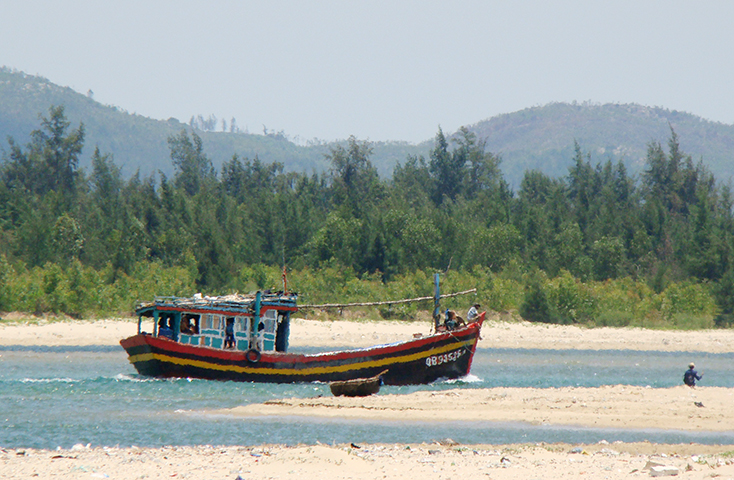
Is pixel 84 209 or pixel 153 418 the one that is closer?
pixel 153 418

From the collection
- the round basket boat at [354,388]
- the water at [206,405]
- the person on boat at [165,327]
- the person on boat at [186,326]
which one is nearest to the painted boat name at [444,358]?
the water at [206,405]

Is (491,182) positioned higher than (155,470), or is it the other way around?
(491,182)

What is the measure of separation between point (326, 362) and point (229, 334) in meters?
3.83

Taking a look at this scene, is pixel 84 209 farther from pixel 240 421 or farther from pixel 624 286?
pixel 240 421

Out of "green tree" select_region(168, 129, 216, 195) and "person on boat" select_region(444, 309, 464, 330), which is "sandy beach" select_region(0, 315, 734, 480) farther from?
"green tree" select_region(168, 129, 216, 195)

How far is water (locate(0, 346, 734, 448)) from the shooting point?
1859cm

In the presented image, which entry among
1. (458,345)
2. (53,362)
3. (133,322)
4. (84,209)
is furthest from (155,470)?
(84,209)

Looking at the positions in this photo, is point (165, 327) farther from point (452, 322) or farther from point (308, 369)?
point (452, 322)

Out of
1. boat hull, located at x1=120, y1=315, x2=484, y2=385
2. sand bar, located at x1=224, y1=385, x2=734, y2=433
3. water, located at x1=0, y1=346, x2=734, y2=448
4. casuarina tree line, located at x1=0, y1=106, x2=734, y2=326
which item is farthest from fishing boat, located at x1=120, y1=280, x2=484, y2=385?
casuarina tree line, located at x1=0, y1=106, x2=734, y2=326

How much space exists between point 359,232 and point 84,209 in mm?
33829

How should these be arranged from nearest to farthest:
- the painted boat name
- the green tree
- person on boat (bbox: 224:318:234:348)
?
the painted boat name
person on boat (bbox: 224:318:234:348)
the green tree

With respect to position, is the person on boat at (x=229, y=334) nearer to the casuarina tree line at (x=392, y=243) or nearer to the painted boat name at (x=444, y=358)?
the painted boat name at (x=444, y=358)

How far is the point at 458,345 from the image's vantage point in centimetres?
2830

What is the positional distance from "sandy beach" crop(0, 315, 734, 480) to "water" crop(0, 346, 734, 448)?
0.95 metres
